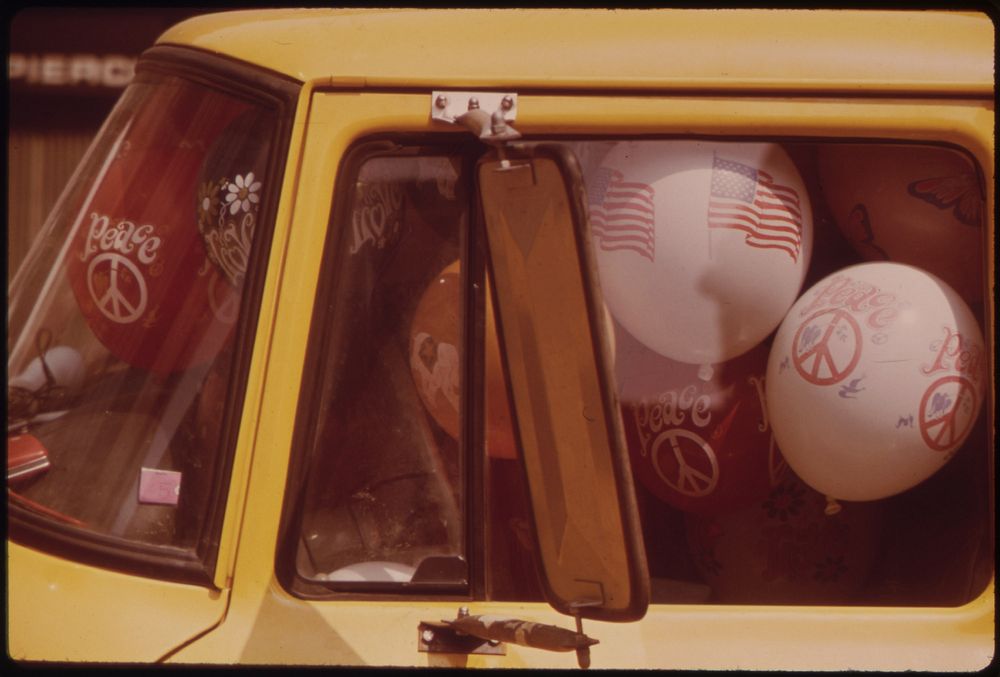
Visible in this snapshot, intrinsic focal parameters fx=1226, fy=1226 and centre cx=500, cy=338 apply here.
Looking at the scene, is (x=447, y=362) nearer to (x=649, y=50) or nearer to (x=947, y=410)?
(x=649, y=50)

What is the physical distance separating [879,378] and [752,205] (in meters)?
0.31

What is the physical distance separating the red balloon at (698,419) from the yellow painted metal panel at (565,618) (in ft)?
0.77

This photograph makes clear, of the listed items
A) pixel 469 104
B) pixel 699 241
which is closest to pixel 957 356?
pixel 699 241

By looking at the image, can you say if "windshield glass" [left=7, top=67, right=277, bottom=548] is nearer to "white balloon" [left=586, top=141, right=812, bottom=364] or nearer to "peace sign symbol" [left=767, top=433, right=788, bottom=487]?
"white balloon" [left=586, top=141, right=812, bottom=364]

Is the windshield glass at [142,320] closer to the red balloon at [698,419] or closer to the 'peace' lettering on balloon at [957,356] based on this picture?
the red balloon at [698,419]

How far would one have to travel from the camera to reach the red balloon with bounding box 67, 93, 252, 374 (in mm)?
1796

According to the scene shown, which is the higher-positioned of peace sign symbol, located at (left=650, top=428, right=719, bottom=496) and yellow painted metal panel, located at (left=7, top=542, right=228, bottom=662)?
peace sign symbol, located at (left=650, top=428, right=719, bottom=496)

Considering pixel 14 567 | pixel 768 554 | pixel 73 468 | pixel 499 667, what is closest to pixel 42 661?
pixel 14 567

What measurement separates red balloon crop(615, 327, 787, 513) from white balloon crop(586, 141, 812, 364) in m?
0.03

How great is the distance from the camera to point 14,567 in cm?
175

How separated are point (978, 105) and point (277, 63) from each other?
40.1 inches

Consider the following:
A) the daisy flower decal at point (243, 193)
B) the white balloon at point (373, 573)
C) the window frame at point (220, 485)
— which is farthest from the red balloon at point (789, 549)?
the daisy flower decal at point (243, 193)

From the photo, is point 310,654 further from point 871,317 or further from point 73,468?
point 871,317


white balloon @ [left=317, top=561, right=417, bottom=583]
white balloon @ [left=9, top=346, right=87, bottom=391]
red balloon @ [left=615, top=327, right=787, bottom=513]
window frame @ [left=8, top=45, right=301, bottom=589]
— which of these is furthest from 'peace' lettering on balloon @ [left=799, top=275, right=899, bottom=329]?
white balloon @ [left=9, top=346, right=87, bottom=391]
